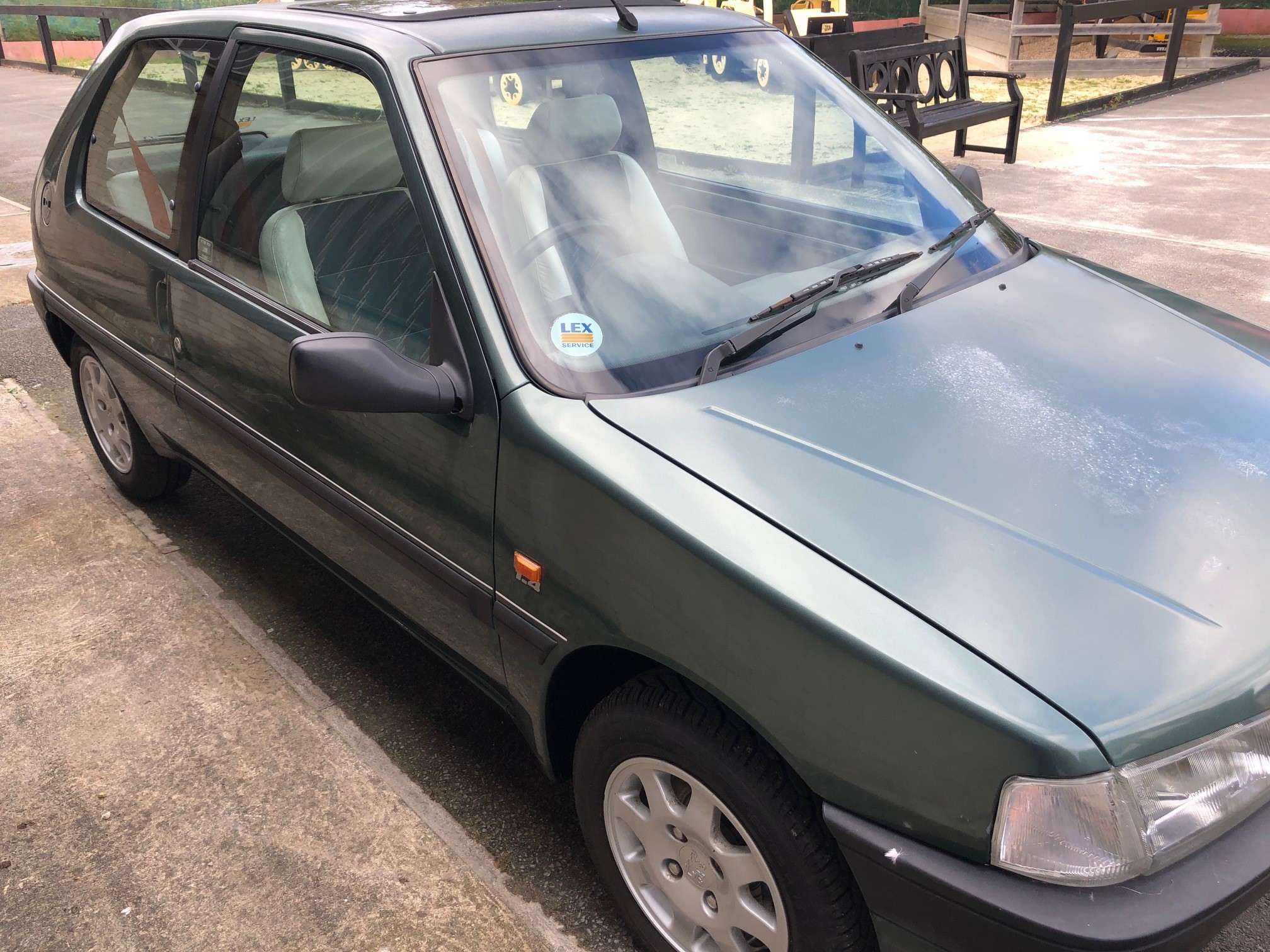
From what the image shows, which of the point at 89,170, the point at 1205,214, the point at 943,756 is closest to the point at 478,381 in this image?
the point at 943,756

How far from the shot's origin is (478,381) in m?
1.99

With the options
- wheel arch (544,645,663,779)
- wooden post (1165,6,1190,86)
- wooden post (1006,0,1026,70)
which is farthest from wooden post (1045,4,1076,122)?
wheel arch (544,645,663,779)

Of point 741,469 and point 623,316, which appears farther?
point 623,316

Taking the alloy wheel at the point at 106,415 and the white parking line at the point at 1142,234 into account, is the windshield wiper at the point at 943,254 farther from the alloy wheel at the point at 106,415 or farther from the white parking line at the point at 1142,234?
the white parking line at the point at 1142,234

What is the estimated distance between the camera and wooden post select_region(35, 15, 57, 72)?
18.5 meters

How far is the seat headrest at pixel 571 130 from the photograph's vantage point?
2.28 meters

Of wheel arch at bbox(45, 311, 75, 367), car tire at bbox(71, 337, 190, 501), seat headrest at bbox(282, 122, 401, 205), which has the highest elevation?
seat headrest at bbox(282, 122, 401, 205)

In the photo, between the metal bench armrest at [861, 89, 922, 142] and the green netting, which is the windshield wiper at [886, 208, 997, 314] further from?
the green netting

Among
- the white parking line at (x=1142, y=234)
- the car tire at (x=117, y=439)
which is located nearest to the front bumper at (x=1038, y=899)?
the car tire at (x=117, y=439)

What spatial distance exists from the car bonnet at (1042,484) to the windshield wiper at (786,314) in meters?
0.06

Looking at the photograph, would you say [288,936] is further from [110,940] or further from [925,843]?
[925,843]

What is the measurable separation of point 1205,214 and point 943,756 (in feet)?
24.2

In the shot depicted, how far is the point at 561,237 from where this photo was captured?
7.06ft

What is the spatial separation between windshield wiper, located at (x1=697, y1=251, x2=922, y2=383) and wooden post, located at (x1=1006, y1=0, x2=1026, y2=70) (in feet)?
53.6
